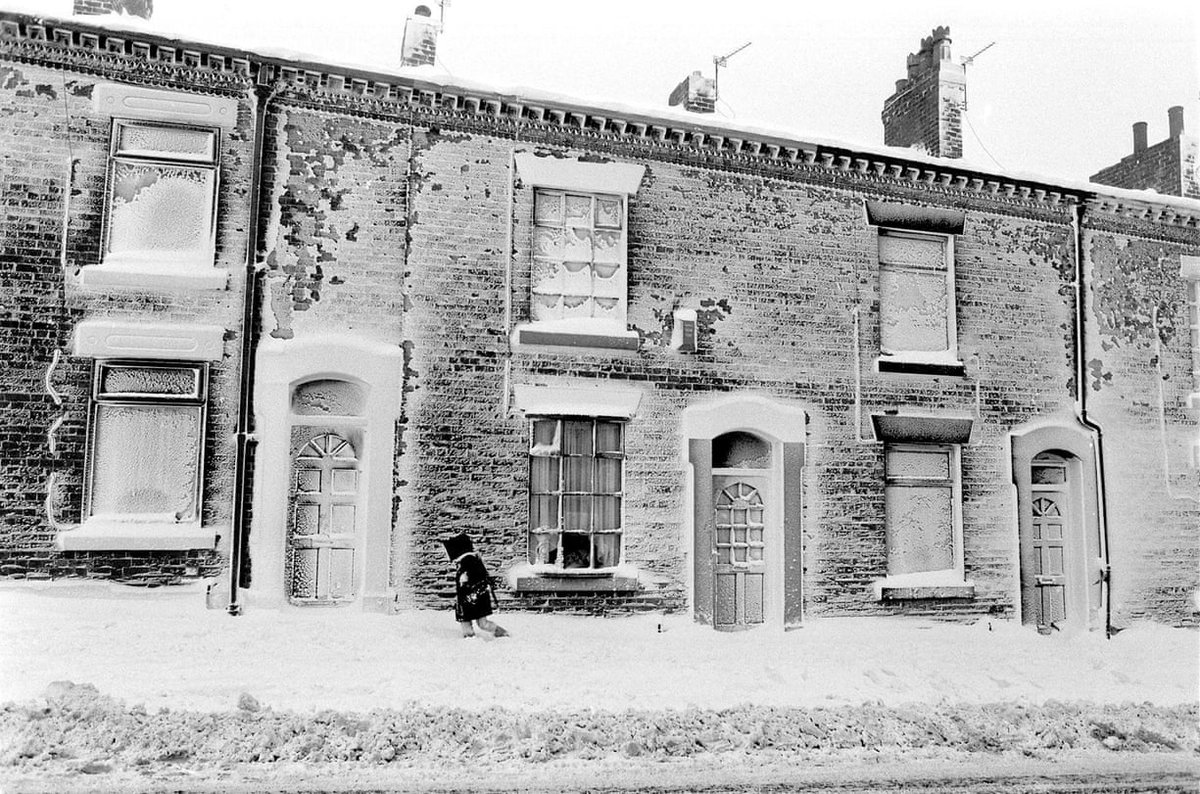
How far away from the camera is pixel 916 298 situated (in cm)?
840

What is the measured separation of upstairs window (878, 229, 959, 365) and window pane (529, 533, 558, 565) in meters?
3.22

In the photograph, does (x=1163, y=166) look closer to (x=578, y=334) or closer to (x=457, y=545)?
(x=578, y=334)

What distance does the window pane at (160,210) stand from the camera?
6.44 m

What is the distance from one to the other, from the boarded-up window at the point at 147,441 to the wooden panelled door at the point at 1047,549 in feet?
21.3

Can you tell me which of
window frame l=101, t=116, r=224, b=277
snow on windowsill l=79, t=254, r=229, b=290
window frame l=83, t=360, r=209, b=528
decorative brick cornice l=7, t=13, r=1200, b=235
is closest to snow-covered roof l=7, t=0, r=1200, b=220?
decorative brick cornice l=7, t=13, r=1200, b=235

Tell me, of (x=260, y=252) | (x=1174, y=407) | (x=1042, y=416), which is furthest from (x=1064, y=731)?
(x=260, y=252)

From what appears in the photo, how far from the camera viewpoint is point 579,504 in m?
7.25

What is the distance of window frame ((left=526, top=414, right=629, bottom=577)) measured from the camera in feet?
23.2

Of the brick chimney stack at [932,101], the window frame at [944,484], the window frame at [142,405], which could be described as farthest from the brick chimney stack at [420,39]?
the window frame at [944,484]

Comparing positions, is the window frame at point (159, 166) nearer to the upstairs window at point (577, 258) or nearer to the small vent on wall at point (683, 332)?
the upstairs window at point (577, 258)

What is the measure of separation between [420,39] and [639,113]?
1.78 m

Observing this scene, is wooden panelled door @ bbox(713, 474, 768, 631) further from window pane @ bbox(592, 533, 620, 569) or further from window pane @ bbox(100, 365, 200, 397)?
window pane @ bbox(100, 365, 200, 397)

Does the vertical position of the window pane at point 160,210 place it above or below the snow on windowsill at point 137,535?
above

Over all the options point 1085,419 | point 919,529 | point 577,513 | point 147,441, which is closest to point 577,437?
point 577,513
